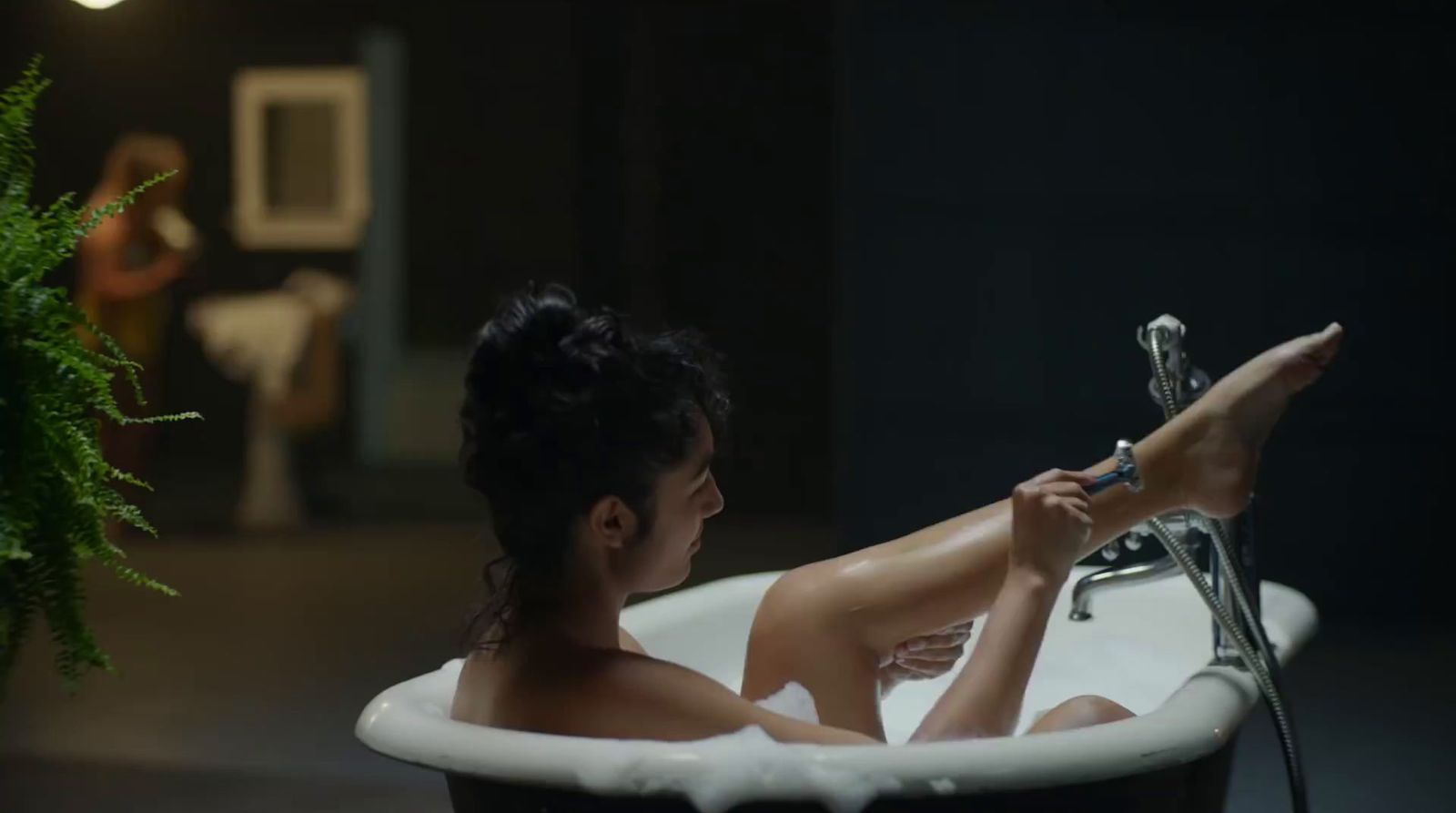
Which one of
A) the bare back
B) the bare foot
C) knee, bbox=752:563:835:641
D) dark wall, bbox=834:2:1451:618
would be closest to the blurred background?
dark wall, bbox=834:2:1451:618

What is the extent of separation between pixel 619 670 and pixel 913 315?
9.06ft

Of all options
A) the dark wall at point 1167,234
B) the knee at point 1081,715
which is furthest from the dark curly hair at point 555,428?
the dark wall at point 1167,234

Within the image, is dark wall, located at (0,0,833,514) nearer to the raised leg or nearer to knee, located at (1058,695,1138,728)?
the raised leg

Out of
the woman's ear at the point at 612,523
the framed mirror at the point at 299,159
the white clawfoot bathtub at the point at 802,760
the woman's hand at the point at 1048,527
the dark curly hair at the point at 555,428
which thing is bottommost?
the white clawfoot bathtub at the point at 802,760

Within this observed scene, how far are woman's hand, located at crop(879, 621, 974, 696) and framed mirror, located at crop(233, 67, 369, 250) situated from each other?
4.54m

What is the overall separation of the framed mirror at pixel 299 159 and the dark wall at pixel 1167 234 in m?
2.56

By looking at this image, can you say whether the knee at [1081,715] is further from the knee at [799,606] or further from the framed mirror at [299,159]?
the framed mirror at [299,159]

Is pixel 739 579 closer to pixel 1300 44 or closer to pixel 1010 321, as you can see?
pixel 1010 321

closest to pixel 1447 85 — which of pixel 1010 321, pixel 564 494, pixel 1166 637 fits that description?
pixel 1010 321

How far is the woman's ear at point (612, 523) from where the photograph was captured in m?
1.39

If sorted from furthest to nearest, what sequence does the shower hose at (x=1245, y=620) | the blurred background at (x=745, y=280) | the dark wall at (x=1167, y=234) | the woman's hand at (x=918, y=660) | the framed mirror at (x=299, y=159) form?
the framed mirror at (x=299, y=159) < the dark wall at (x=1167, y=234) < the blurred background at (x=745, y=280) < the woman's hand at (x=918, y=660) < the shower hose at (x=1245, y=620)

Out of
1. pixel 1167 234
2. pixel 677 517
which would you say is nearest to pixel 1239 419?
pixel 677 517

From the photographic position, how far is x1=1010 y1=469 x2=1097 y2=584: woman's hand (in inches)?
61.7

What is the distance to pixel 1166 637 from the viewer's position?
7.63 ft
